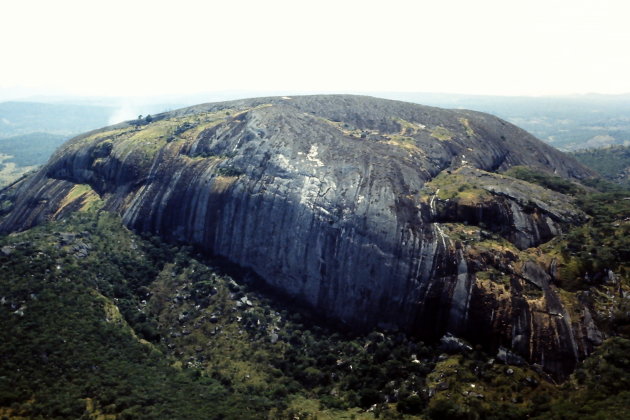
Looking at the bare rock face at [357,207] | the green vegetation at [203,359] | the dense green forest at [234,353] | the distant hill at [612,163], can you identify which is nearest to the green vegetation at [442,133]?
the bare rock face at [357,207]

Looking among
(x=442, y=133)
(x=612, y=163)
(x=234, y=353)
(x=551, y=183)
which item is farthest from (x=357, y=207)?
(x=612, y=163)

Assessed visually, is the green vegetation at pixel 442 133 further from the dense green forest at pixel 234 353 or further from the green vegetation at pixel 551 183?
the dense green forest at pixel 234 353

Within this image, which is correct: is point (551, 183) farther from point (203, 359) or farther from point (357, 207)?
point (203, 359)

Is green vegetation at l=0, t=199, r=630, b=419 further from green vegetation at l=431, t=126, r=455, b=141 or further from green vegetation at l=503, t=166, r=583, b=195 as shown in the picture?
green vegetation at l=431, t=126, r=455, b=141

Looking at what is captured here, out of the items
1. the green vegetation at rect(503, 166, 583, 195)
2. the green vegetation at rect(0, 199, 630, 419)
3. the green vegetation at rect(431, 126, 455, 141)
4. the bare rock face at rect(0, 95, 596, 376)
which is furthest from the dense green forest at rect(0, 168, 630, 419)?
the green vegetation at rect(431, 126, 455, 141)

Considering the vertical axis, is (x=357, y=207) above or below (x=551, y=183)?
below

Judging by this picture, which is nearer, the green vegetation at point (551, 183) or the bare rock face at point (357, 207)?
the bare rock face at point (357, 207)
